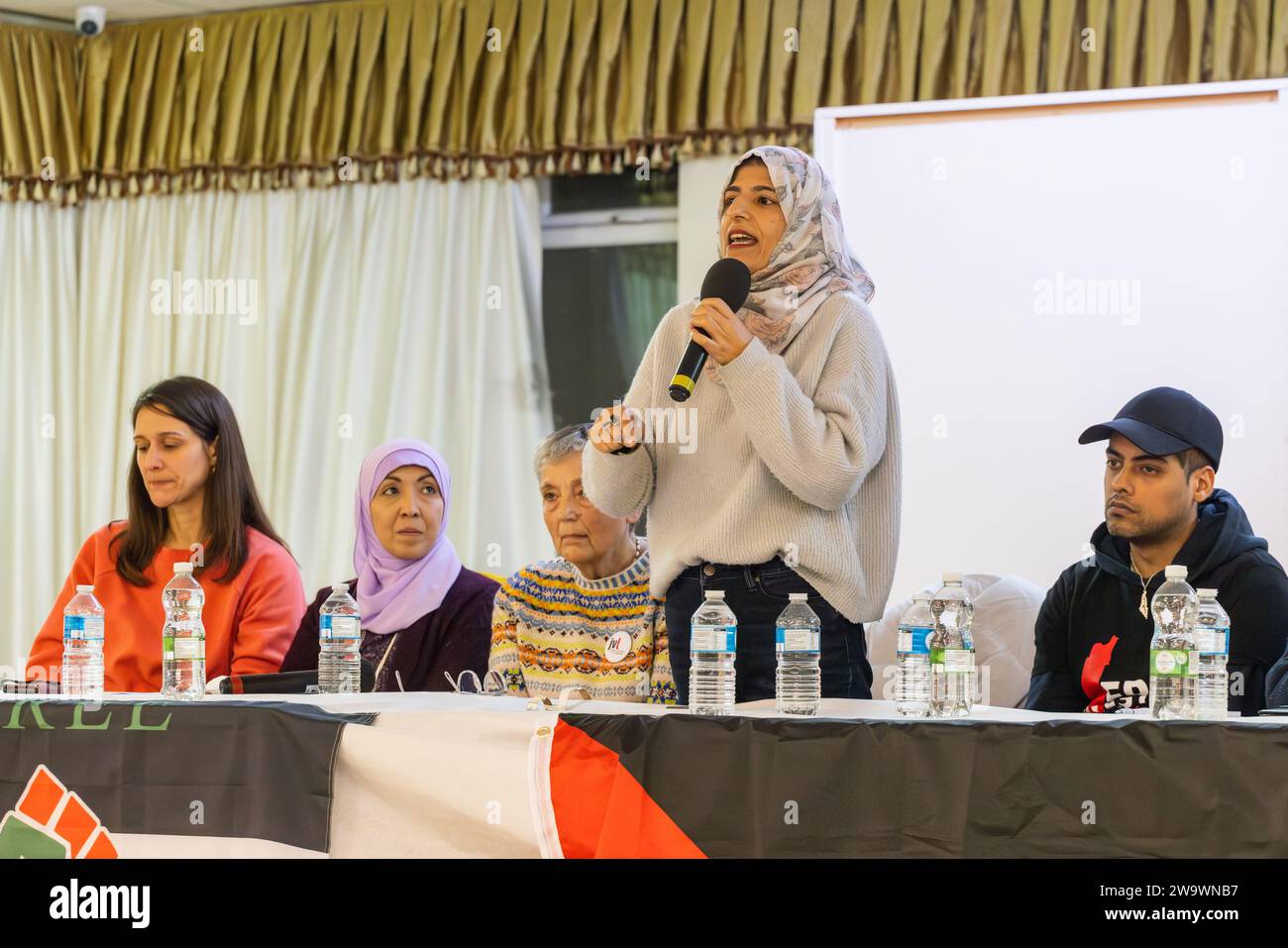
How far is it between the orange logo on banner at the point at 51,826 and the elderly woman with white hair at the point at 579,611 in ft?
2.65

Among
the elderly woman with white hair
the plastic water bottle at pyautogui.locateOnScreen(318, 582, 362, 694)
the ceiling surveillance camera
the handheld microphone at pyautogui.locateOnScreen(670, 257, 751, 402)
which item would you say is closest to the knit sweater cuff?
the handheld microphone at pyautogui.locateOnScreen(670, 257, 751, 402)

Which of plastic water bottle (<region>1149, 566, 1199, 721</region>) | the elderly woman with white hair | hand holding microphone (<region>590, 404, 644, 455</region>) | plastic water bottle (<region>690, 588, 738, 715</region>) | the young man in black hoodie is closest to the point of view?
plastic water bottle (<region>1149, 566, 1199, 721</region>)

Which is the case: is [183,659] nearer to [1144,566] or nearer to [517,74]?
[1144,566]

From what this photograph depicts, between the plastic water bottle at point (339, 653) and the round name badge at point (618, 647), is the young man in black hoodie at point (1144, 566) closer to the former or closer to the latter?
the round name badge at point (618, 647)

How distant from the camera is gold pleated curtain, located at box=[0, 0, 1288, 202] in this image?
3885 mm

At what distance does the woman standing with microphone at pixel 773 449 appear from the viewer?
2031mm

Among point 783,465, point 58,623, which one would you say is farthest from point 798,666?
point 58,623

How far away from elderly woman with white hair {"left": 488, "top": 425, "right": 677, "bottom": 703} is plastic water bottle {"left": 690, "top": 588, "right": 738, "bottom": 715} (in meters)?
0.51

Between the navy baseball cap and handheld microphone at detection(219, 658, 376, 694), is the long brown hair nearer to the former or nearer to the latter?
handheld microphone at detection(219, 658, 376, 694)

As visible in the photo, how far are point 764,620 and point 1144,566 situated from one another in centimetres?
78

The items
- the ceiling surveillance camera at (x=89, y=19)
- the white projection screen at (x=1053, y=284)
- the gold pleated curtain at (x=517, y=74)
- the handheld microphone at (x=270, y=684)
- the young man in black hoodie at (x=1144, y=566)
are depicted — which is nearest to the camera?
the young man in black hoodie at (x=1144, y=566)

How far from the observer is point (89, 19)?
183 inches

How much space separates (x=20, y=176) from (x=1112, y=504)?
3.73 m

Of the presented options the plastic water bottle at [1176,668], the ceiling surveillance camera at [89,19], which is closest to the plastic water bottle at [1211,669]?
the plastic water bottle at [1176,668]
